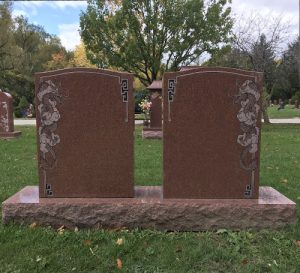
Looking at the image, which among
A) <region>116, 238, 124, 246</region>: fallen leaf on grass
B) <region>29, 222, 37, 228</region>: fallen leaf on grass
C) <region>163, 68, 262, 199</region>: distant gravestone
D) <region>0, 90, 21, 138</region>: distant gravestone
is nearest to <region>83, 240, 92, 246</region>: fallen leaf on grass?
<region>116, 238, 124, 246</region>: fallen leaf on grass

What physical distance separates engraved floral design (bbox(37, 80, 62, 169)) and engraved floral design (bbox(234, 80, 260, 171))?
194 cm

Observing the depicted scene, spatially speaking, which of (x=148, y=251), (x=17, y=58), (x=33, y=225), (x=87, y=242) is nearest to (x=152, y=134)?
(x=33, y=225)

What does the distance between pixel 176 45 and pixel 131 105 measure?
20.4 metres

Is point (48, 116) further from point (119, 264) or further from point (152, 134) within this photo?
point (152, 134)

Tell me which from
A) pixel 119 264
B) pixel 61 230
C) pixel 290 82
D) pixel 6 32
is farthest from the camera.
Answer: pixel 290 82

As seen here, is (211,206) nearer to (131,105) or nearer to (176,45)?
(131,105)

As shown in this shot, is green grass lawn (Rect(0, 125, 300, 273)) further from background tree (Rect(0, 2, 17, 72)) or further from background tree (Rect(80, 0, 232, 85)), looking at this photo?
background tree (Rect(0, 2, 17, 72))

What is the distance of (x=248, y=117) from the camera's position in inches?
188

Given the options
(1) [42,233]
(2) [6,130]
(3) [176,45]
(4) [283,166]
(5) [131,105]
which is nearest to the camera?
(1) [42,233]

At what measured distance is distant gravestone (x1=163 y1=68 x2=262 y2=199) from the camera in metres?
4.75

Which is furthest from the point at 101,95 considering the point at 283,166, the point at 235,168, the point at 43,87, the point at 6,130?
the point at 6,130

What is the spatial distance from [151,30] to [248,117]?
2085 centimetres

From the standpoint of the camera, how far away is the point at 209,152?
4812 mm

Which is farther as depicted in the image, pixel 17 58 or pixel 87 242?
pixel 17 58
